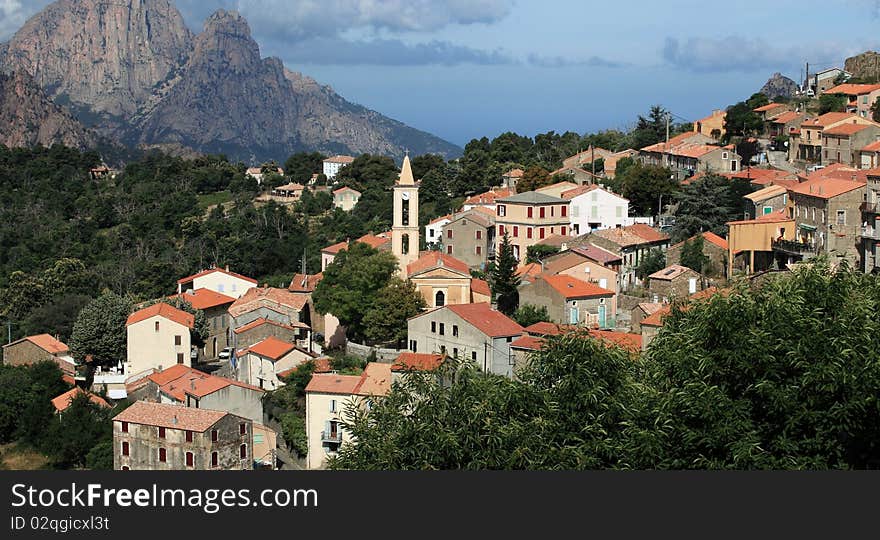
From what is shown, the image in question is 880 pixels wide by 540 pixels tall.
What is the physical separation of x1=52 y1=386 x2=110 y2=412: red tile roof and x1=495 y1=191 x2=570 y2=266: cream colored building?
13.6 m

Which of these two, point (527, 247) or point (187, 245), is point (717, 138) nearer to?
point (527, 247)

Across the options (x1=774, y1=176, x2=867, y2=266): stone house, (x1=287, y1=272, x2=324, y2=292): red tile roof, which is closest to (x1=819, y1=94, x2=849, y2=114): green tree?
(x1=774, y1=176, x2=867, y2=266): stone house

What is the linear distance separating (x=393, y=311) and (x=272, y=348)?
4075 mm

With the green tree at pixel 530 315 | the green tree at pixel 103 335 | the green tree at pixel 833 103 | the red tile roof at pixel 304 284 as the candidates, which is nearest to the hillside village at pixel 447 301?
the green tree at pixel 530 315

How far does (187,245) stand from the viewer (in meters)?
58.9

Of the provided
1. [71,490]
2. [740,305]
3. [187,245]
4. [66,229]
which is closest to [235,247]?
[187,245]

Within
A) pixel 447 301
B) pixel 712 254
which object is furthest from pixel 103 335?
pixel 712 254

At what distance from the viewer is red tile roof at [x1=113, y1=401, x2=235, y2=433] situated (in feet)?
88.2

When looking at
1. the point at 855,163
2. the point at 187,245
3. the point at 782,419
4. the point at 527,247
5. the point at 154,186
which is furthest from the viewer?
the point at 154,186

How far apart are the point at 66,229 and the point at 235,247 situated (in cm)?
1471

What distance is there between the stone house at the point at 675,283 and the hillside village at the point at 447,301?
0.05 metres

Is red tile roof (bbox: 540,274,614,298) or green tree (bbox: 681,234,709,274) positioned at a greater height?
green tree (bbox: 681,234,709,274)

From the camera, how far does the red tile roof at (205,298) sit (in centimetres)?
3862

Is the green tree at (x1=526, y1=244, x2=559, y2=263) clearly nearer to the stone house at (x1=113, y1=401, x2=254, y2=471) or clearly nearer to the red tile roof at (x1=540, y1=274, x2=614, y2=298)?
the red tile roof at (x1=540, y1=274, x2=614, y2=298)
